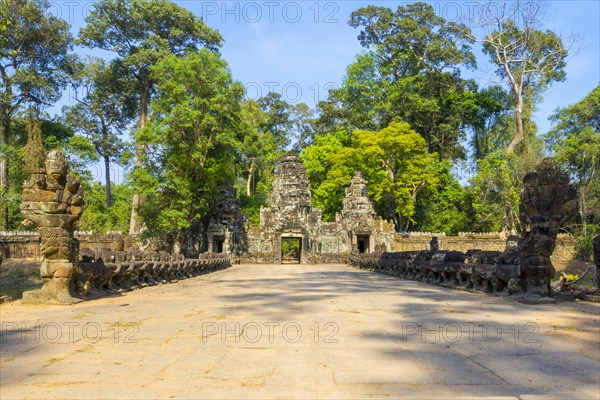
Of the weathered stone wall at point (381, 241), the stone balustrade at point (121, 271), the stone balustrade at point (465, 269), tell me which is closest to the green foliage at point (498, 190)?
the weathered stone wall at point (381, 241)

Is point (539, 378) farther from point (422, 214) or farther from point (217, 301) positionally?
point (422, 214)

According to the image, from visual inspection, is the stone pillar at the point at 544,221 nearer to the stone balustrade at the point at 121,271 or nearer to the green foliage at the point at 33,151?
the stone balustrade at the point at 121,271

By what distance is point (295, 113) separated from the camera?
187ft

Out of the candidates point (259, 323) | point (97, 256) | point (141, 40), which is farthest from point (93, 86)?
point (259, 323)

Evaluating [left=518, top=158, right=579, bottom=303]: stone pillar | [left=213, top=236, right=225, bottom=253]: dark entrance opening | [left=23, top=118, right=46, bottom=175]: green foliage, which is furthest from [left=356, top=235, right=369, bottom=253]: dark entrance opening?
[left=518, top=158, right=579, bottom=303]: stone pillar

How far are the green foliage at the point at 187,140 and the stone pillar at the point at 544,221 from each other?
71.6ft

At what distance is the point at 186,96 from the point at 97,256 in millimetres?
19830

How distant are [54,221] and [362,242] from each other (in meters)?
29.9

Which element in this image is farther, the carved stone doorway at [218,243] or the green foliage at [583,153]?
the carved stone doorway at [218,243]

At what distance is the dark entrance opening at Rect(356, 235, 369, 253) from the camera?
36.1 m

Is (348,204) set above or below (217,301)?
above

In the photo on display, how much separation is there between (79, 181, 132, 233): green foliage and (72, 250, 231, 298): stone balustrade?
70.8ft

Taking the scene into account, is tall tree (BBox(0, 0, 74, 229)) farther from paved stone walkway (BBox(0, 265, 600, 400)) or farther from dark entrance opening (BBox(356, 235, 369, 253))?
paved stone walkway (BBox(0, 265, 600, 400))

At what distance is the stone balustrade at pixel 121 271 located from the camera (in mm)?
9211
